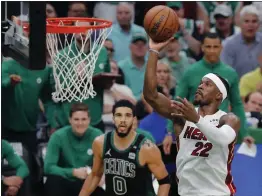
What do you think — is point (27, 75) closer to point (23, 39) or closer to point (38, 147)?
point (38, 147)

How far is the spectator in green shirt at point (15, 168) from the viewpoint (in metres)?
8.86

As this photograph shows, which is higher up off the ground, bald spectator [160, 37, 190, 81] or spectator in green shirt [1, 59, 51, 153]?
bald spectator [160, 37, 190, 81]

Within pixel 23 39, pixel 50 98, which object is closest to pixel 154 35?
pixel 23 39

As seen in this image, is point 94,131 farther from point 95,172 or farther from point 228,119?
point 228,119

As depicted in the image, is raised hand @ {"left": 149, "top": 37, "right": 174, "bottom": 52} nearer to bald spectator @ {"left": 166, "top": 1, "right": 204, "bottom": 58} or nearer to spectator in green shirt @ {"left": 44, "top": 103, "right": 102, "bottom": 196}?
spectator in green shirt @ {"left": 44, "top": 103, "right": 102, "bottom": 196}

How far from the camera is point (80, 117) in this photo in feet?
30.2

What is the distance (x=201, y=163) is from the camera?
680 cm

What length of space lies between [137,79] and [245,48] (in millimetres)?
1465

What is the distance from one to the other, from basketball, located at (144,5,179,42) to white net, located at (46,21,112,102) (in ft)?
3.41

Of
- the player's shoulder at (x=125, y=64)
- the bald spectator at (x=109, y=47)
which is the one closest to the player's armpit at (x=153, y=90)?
the bald spectator at (x=109, y=47)

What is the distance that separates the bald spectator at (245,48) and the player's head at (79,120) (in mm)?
2566

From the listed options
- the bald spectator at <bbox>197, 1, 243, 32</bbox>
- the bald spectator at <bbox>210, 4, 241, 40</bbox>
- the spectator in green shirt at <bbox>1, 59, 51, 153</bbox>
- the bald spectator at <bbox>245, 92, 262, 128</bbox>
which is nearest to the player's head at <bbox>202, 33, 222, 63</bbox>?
the bald spectator at <bbox>245, 92, 262, 128</bbox>

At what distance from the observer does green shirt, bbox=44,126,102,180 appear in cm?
908

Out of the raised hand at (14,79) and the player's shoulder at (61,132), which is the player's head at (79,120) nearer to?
the player's shoulder at (61,132)
